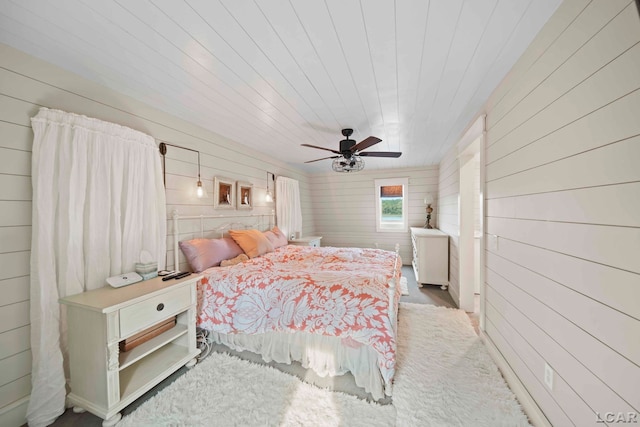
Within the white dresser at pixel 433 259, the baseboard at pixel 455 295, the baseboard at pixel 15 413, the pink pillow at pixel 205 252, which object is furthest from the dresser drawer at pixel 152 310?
the white dresser at pixel 433 259

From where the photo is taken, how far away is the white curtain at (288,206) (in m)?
4.43

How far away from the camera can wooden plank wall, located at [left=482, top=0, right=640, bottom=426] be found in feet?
2.74

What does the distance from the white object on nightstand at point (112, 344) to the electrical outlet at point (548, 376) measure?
2610 mm

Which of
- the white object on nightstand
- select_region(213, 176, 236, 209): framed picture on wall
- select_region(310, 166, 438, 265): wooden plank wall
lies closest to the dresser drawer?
the white object on nightstand

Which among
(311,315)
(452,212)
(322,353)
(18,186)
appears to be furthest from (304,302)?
(452,212)

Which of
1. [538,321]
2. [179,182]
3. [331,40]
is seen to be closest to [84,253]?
[179,182]

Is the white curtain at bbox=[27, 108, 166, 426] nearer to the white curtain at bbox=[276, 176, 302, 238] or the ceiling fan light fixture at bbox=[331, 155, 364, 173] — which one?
the ceiling fan light fixture at bbox=[331, 155, 364, 173]

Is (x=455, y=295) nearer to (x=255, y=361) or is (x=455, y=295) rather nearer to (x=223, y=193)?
(x=255, y=361)

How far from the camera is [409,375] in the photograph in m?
1.83

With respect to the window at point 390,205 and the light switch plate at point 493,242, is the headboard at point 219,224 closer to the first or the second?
the window at point 390,205

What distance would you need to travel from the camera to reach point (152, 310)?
166 centimetres

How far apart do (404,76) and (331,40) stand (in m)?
0.72

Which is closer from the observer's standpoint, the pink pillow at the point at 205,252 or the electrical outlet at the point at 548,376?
the electrical outlet at the point at 548,376

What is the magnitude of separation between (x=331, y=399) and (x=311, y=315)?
0.59 m
